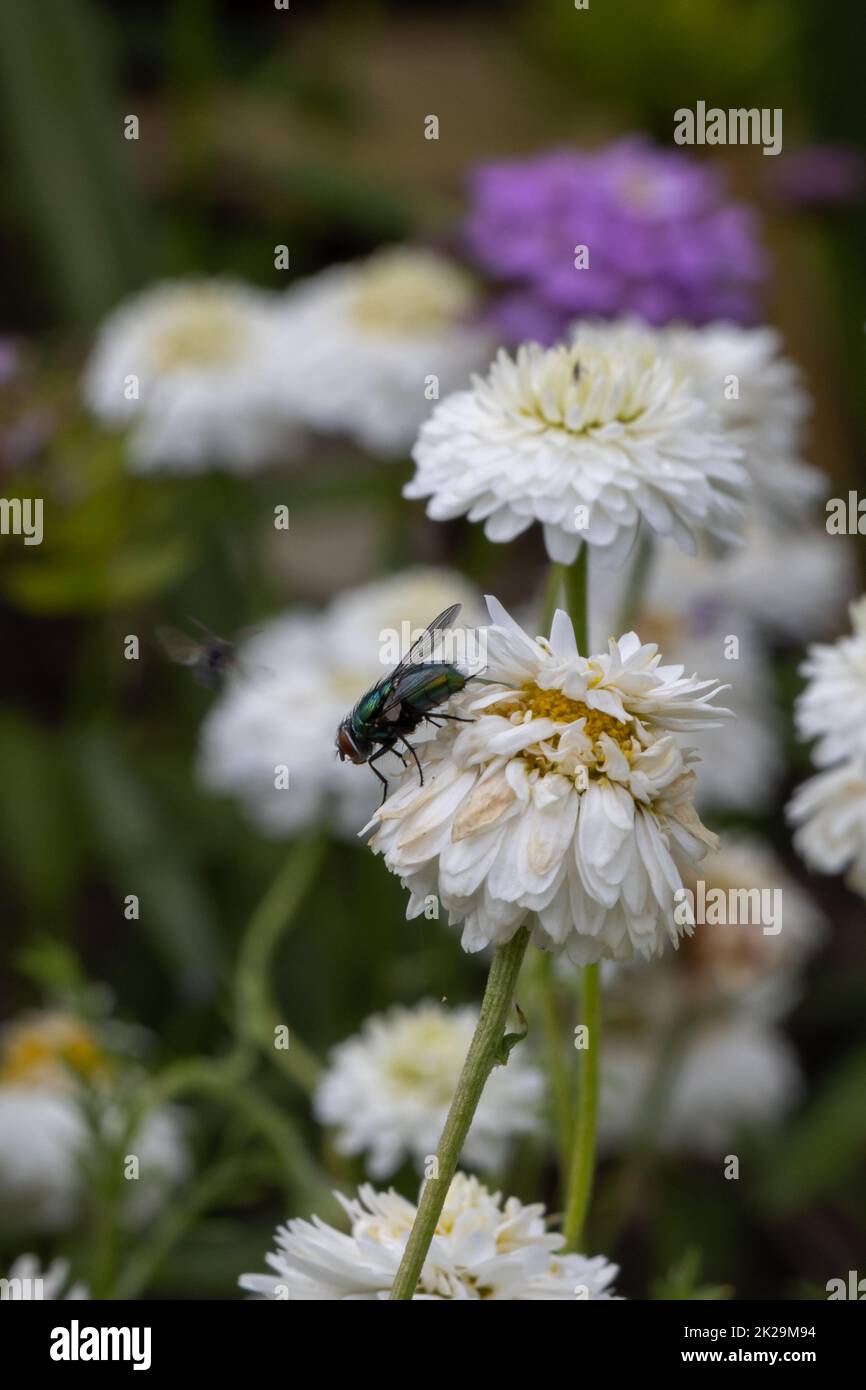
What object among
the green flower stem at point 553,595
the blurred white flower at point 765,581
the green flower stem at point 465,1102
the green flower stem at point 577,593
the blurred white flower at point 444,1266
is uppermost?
the blurred white flower at point 765,581

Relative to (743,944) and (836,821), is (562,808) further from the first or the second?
(743,944)

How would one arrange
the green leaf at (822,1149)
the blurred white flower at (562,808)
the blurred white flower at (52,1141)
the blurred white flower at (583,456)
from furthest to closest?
1. the green leaf at (822,1149)
2. the blurred white flower at (52,1141)
3. the blurred white flower at (583,456)
4. the blurred white flower at (562,808)

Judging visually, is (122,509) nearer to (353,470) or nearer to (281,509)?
(281,509)

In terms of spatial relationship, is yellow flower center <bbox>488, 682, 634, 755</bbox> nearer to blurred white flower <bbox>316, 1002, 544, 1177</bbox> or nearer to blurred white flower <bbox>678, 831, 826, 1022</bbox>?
blurred white flower <bbox>316, 1002, 544, 1177</bbox>

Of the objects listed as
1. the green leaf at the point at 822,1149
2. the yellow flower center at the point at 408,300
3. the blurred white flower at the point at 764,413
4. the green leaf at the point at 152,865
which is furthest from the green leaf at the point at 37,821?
the blurred white flower at the point at 764,413

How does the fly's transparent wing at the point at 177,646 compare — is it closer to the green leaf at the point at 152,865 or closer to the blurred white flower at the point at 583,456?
the blurred white flower at the point at 583,456

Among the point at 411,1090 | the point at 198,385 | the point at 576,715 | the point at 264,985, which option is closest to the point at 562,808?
the point at 576,715

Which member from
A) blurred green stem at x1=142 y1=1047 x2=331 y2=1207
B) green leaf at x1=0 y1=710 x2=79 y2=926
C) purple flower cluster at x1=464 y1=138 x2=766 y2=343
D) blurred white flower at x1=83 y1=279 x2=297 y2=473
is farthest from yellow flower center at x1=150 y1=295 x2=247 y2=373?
blurred green stem at x1=142 y1=1047 x2=331 y2=1207
